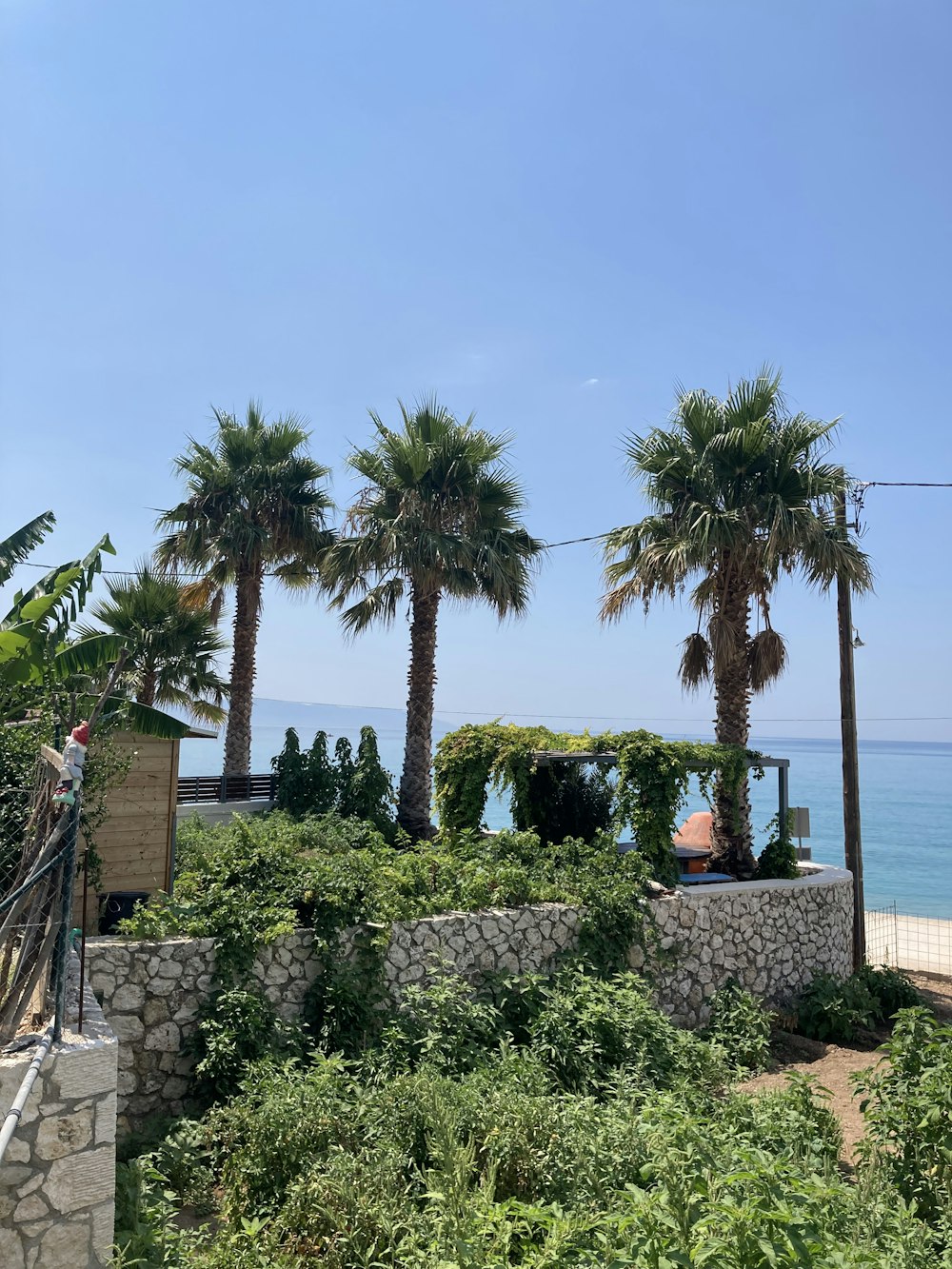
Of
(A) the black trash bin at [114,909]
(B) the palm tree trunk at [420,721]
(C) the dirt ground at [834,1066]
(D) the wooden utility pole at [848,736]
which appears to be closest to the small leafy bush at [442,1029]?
(C) the dirt ground at [834,1066]

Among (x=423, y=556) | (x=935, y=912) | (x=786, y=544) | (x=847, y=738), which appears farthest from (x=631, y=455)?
(x=935, y=912)

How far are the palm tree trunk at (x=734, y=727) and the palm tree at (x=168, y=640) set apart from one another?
11530 millimetres

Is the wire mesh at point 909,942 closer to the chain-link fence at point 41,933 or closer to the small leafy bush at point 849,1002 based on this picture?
the small leafy bush at point 849,1002

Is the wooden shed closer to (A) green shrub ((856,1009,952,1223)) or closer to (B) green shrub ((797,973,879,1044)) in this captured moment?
(A) green shrub ((856,1009,952,1223))

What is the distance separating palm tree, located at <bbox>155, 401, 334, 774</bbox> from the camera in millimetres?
20969

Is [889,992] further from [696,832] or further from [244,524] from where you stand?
[244,524]

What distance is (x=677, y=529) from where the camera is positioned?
47.1 feet

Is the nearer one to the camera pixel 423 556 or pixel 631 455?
pixel 631 455

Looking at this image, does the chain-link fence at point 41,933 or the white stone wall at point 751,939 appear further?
the white stone wall at point 751,939

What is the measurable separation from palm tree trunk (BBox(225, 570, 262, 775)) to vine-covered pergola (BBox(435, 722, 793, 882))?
7.66 meters

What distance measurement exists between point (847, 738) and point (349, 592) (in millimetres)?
10352

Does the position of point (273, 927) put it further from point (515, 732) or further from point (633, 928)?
point (515, 732)

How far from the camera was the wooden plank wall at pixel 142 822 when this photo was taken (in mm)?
10633

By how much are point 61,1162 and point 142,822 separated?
22.3ft
